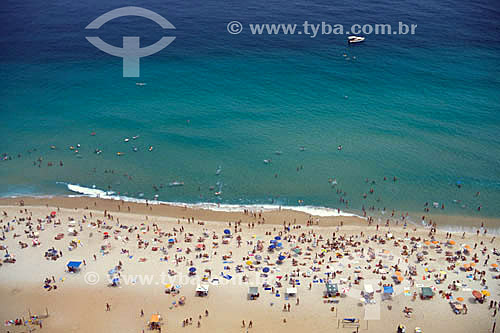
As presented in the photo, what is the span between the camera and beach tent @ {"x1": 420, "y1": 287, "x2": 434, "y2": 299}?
39.3 metres

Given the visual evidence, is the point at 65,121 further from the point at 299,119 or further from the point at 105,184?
the point at 299,119

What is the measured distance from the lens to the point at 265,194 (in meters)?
56.9

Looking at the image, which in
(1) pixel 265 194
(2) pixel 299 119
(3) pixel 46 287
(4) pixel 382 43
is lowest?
(3) pixel 46 287

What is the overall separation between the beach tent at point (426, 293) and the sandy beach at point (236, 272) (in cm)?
64

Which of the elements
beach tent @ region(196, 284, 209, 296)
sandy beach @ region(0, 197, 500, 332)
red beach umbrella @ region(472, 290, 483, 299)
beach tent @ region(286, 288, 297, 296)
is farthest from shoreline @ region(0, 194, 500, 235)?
beach tent @ region(196, 284, 209, 296)

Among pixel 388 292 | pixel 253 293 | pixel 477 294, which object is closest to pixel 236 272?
pixel 253 293

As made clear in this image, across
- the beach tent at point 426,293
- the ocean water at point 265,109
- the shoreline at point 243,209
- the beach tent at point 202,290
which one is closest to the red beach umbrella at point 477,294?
the beach tent at point 426,293

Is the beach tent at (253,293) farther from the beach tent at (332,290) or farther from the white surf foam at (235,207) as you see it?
the white surf foam at (235,207)

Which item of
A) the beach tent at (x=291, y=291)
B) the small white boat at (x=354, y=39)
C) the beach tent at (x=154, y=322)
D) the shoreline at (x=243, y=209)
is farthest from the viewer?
the small white boat at (x=354, y=39)

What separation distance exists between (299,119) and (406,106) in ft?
66.5

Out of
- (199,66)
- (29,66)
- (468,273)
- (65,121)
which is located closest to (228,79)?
(199,66)

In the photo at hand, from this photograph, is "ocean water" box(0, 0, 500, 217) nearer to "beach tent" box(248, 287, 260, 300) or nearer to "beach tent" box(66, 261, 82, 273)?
"beach tent" box(66, 261, 82, 273)

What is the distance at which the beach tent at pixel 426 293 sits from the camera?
3931 cm

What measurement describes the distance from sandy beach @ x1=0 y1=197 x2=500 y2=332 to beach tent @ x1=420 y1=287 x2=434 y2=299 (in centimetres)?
64
